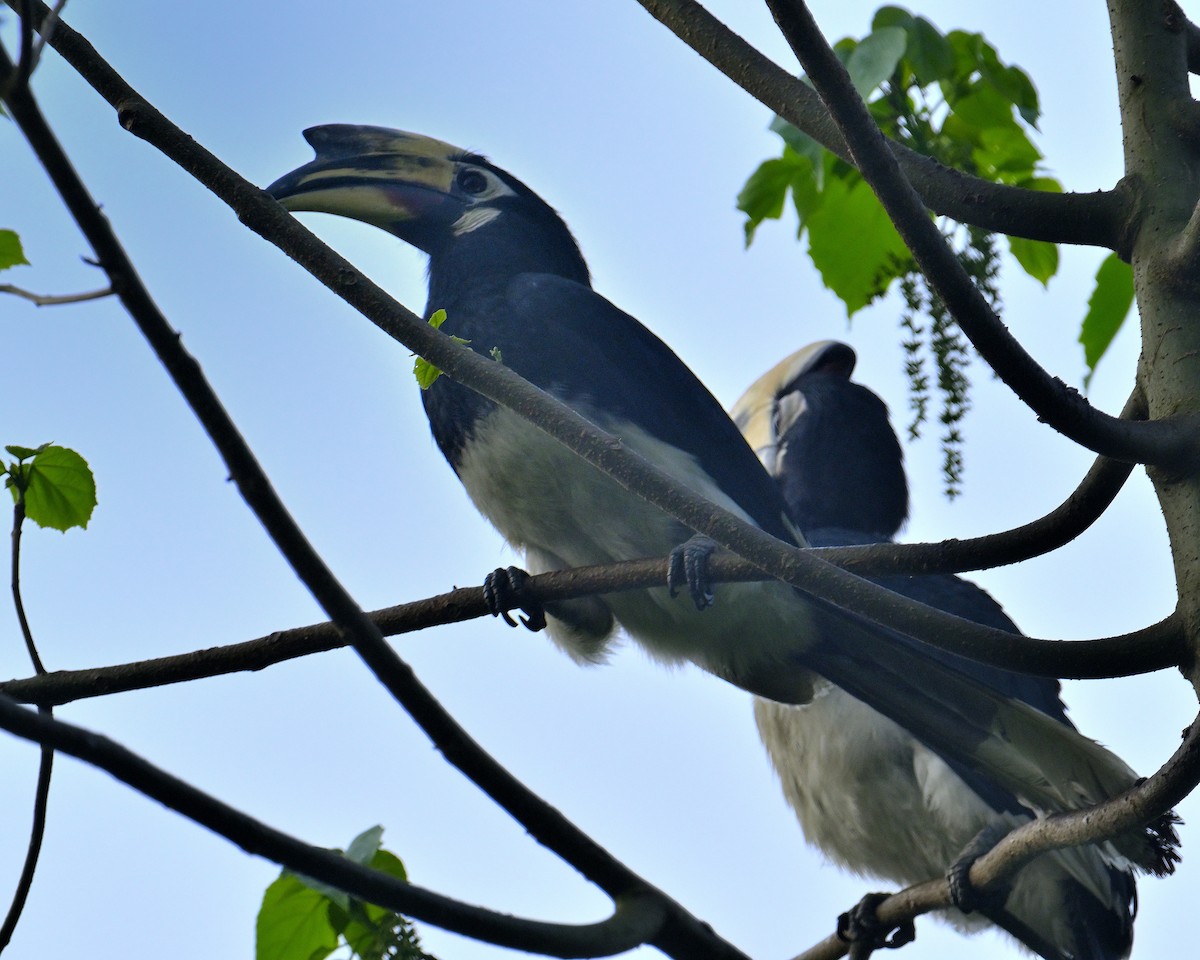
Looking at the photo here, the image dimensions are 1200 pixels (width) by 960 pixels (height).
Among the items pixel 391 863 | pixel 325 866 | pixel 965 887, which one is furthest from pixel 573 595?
pixel 325 866

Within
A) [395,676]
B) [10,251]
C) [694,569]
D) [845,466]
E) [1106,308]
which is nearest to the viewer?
[395,676]

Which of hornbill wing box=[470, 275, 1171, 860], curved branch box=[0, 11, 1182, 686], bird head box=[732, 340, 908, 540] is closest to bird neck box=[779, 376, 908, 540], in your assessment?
bird head box=[732, 340, 908, 540]

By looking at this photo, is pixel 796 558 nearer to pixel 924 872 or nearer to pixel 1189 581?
pixel 1189 581

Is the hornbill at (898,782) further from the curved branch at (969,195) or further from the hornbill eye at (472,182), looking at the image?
the hornbill eye at (472,182)

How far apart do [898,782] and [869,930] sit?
94 cm

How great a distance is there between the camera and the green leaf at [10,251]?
157 centimetres

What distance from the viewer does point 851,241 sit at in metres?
2.45

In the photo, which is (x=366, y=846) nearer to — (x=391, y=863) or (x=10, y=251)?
(x=391, y=863)

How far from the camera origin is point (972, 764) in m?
2.49

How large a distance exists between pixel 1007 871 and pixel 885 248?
1038 mm

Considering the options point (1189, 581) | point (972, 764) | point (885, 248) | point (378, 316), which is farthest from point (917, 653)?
point (378, 316)

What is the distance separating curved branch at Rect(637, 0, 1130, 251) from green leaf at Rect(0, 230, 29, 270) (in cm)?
89

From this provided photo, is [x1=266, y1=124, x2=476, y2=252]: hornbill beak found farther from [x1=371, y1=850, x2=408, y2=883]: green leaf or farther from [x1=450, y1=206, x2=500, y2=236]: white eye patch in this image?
[x1=371, y1=850, x2=408, y2=883]: green leaf

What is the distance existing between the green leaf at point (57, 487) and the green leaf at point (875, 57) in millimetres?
1186
